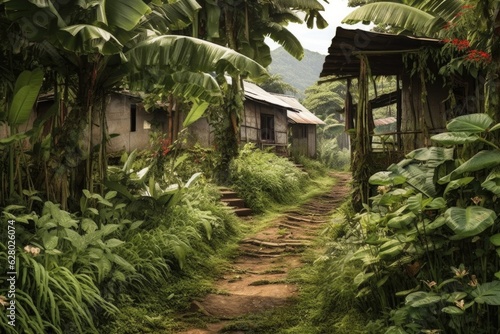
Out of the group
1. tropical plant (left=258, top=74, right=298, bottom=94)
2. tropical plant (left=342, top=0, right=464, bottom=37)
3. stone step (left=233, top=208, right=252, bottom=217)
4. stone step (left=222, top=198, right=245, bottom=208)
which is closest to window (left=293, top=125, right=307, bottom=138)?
tropical plant (left=258, top=74, right=298, bottom=94)

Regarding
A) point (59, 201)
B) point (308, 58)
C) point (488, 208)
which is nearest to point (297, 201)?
point (59, 201)

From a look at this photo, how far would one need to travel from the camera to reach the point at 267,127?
82.3 ft

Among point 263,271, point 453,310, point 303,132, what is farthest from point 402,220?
point 303,132

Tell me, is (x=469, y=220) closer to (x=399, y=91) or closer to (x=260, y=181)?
(x=399, y=91)

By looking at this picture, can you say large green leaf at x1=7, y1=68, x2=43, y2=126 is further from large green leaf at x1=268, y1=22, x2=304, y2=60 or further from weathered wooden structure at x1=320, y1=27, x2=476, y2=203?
large green leaf at x1=268, y1=22, x2=304, y2=60

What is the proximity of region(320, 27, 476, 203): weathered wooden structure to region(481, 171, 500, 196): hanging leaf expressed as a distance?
3.58 metres

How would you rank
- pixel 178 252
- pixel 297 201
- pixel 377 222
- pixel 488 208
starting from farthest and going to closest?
pixel 297 201 < pixel 178 252 < pixel 377 222 < pixel 488 208

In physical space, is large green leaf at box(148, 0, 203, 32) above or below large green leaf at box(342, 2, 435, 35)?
below

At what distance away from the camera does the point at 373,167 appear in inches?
328

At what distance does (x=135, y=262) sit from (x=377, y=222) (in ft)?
10.8

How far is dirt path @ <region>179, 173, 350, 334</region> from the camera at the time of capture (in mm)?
5949

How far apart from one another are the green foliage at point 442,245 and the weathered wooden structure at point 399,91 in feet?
10.4

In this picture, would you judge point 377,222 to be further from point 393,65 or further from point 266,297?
point 393,65

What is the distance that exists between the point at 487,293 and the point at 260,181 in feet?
34.0
